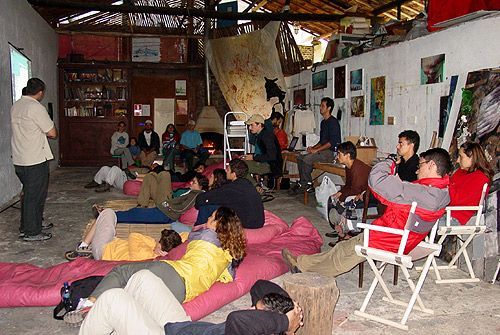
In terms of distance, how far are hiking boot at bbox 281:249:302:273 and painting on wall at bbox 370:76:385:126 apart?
391 centimetres

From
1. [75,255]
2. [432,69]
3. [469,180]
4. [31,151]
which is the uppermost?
[432,69]

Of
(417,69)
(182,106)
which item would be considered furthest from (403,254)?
(182,106)

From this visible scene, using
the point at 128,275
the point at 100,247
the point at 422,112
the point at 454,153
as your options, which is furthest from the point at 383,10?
the point at 128,275

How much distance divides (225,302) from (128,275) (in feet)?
2.81

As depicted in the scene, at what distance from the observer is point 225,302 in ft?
11.8

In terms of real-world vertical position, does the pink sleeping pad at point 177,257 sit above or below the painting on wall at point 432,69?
below

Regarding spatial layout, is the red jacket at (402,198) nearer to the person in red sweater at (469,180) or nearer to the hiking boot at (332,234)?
the person in red sweater at (469,180)

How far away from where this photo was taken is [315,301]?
2.98 metres

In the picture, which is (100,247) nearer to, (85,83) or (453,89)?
(453,89)

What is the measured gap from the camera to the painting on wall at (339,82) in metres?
9.02

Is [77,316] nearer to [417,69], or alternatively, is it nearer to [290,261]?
[290,261]

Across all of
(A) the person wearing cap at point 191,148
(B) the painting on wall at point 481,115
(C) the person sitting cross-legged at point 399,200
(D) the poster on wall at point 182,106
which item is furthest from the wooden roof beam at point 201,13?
(C) the person sitting cross-legged at point 399,200

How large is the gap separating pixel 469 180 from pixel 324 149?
3525mm

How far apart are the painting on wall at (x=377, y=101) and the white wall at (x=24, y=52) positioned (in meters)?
5.54
